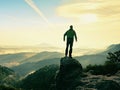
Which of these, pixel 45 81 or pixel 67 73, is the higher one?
pixel 67 73

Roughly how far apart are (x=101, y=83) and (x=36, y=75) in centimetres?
7870

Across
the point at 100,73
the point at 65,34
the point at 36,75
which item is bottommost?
the point at 36,75

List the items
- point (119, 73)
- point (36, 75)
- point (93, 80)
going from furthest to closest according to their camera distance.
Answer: point (36, 75), point (119, 73), point (93, 80)

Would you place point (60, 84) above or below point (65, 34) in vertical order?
below

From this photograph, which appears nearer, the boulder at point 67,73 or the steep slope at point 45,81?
the boulder at point 67,73

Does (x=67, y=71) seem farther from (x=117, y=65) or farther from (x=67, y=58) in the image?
(x=117, y=65)

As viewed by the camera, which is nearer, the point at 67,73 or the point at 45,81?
the point at 67,73

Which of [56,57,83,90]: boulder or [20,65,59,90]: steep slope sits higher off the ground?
[56,57,83,90]: boulder

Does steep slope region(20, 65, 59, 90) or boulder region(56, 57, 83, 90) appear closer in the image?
boulder region(56, 57, 83, 90)

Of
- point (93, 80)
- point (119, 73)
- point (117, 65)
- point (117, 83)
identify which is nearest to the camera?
point (117, 83)

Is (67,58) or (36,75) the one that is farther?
(36,75)

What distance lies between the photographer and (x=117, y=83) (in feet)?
93.3

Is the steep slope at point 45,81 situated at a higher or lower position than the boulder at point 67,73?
lower

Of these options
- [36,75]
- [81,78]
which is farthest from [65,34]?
[36,75]
